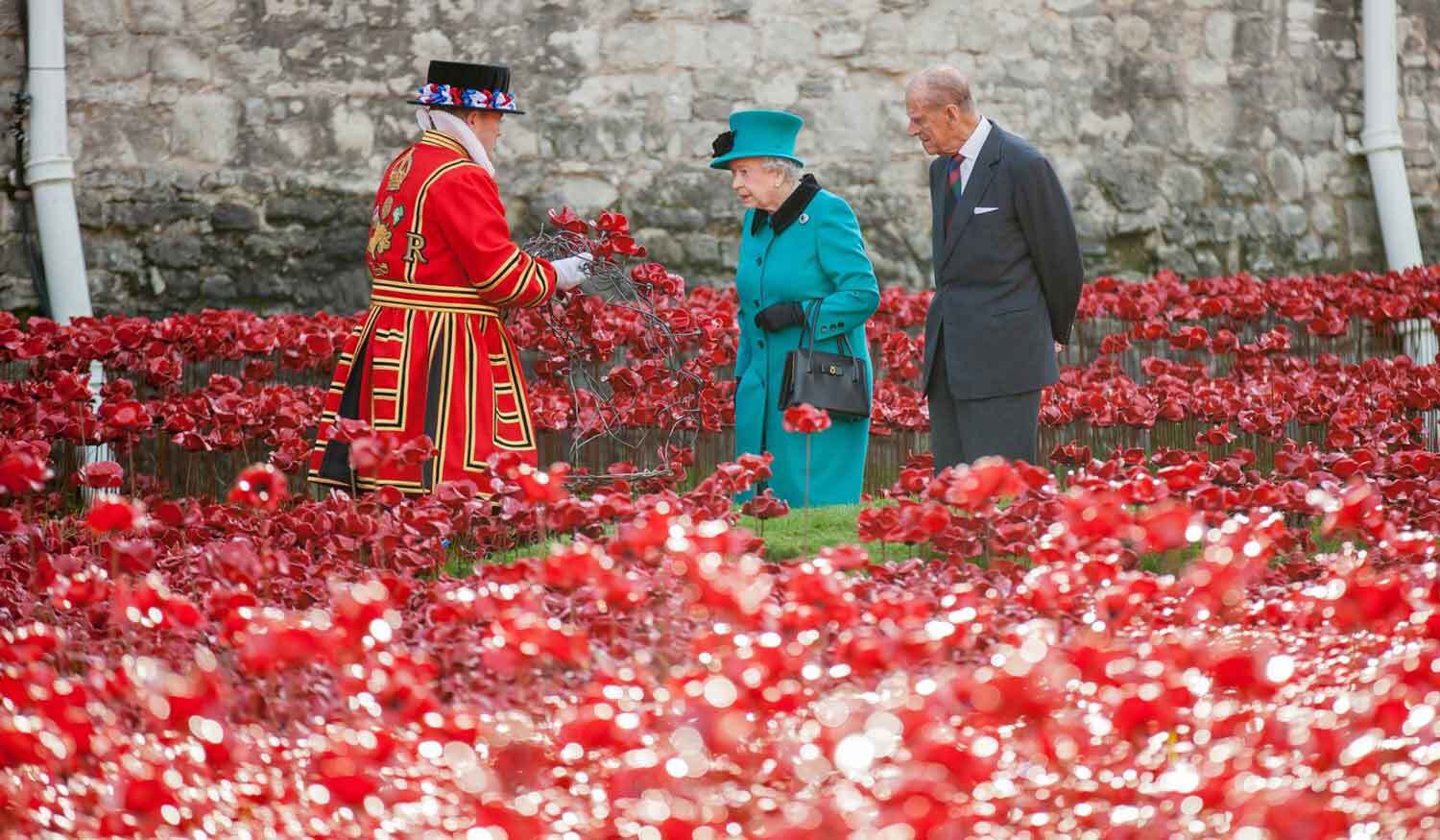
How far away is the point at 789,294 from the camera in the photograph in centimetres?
533

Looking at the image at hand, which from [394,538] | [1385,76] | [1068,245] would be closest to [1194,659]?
[394,538]

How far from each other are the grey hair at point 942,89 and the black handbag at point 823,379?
87 cm

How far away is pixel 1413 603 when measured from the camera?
118 inches

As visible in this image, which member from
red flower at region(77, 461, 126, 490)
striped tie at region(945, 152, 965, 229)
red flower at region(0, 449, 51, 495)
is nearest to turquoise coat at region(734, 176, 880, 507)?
striped tie at region(945, 152, 965, 229)

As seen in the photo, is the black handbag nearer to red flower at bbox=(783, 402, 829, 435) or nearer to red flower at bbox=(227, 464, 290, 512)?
red flower at bbox=(783, 402, 829, 435)

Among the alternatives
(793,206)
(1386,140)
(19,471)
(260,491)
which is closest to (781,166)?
(793,206)

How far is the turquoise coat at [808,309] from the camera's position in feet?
17.2

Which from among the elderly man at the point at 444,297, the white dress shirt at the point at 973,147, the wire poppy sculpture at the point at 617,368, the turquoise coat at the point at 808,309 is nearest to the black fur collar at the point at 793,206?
the turquoise coat at the point at 808,309

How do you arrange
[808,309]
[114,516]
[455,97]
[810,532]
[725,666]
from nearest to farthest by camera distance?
1. [725,666]
2. [114,516]
3. [810,532]
4. [455,97]
5. [808,309]

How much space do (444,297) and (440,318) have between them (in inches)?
2.4

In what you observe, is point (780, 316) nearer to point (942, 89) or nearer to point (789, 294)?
point (789, 294)

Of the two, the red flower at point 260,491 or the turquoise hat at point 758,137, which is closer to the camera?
the red flower at point 260,491

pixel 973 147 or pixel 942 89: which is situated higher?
pixel 942 89

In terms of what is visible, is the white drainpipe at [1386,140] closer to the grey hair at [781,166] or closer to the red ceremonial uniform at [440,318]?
the grey hair at [781,166]
